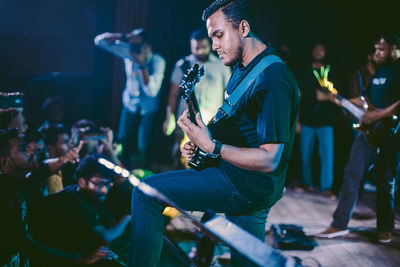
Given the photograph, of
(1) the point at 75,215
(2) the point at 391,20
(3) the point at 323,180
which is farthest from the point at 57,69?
(2) the point at 391,20

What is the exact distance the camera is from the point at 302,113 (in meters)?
5.66

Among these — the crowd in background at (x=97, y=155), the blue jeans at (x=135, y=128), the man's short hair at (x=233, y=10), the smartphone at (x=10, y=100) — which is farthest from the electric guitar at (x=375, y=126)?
the smartphone at (x=10, y=100)

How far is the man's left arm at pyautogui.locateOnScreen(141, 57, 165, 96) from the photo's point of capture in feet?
17.6

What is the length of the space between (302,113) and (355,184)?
2.06 m

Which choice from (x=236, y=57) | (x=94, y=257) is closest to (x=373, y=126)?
(x=236, y=57)

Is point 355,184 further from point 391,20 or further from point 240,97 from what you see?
point 391,20

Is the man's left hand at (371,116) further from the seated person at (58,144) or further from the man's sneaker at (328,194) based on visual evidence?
the seated person at (58,144)

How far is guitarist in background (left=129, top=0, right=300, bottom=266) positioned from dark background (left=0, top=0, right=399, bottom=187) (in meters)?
4.39

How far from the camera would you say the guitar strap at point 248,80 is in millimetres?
1860

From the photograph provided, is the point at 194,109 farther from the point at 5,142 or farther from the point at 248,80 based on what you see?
the point at 5,142

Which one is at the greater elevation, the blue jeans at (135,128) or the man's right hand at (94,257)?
the blue jeans at (135,128)

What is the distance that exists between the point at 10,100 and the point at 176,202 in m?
2.41

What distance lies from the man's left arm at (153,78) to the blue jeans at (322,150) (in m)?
2.38

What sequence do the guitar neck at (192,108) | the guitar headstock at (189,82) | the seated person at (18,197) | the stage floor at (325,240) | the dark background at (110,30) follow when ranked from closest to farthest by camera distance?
the guitar neck at (192,108) → the guitar headstock at (189,82) → the seated person at (18,197) → the stage floor at (325,240) → the dark background at (110,30)
